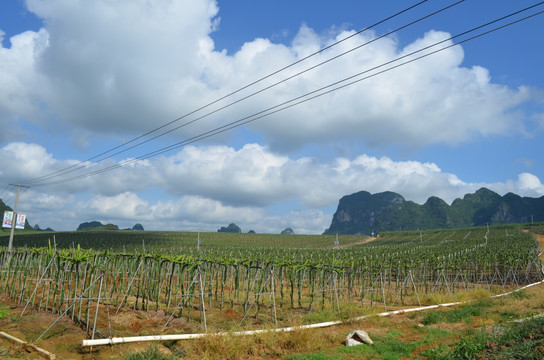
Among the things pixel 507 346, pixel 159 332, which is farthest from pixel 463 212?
pixel 159 332

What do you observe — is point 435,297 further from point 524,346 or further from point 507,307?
point 524,346

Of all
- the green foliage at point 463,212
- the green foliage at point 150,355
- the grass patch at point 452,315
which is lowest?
the grass patch at point 452,315

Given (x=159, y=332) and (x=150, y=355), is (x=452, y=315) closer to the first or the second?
(x=159, y=332)

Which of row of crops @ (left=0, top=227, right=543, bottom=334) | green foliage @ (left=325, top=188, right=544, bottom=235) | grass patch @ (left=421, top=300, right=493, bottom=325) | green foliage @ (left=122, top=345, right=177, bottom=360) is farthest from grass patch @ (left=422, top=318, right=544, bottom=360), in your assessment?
green foliage @ (left=325, top=188, right=544, bottom=235)

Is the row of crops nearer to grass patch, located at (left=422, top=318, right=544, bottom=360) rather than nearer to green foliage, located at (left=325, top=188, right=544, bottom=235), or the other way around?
grass patch, located at (left=422, top=318, right=544, bottom=360)

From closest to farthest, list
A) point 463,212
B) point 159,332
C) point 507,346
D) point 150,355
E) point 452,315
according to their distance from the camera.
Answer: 1. point 150,355
2. point 507,346
3. point 159,332
4. point 452,315
5. point 463,212

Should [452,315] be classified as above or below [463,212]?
below

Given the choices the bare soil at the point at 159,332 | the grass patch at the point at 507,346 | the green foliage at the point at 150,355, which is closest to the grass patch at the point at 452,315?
the bare soil at the point at 159,332

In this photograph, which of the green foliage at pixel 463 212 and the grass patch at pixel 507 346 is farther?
the green foliage at pixel 463 212

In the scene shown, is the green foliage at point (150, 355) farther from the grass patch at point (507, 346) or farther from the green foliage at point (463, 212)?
the green foliage at point (463, 212)

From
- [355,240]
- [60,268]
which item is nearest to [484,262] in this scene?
[60,268]

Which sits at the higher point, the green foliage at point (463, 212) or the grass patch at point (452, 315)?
the green foliage at point (463, 212)

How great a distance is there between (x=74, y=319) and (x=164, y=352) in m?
5.57

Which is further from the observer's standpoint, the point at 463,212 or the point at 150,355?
the point at 463,212
